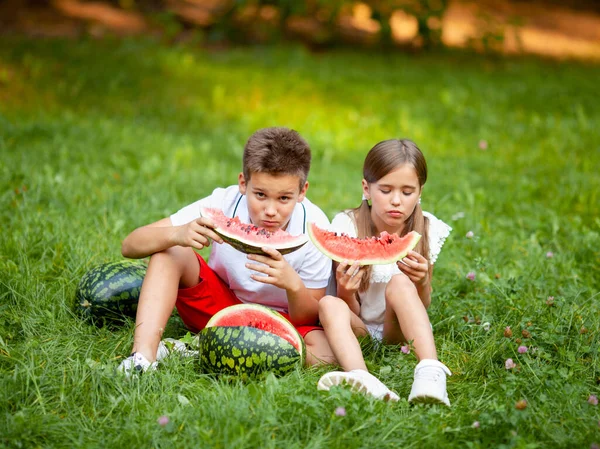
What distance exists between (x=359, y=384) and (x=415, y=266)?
2.62 feet

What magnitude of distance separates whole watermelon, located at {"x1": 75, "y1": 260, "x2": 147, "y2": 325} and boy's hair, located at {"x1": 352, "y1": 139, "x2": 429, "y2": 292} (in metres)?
1.42

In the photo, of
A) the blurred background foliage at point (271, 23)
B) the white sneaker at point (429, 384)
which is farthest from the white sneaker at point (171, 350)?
the blurred background foliage at point (271, 23)

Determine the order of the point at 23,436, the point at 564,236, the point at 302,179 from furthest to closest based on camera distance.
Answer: the point at 564,236, the point at 302,179, the point at 23,436

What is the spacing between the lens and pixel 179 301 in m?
4.27

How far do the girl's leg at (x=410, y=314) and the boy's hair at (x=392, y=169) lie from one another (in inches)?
12.2

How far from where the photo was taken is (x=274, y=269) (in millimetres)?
3855

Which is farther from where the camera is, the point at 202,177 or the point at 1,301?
the point at 202,177

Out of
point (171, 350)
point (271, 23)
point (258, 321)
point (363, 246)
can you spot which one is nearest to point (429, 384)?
point (363, 246)

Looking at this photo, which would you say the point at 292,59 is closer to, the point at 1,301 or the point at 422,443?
the point at 1,301

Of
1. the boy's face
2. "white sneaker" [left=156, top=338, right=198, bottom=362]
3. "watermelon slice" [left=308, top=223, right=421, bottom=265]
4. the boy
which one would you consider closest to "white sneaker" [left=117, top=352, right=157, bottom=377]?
the boy

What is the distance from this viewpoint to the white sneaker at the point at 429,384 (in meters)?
3.48

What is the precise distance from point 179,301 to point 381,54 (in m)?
11.3

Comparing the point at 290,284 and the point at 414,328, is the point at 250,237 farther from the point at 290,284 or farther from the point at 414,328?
the point at 414,328

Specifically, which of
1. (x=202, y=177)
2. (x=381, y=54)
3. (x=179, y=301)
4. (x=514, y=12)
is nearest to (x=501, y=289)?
(x=179, y=301)
